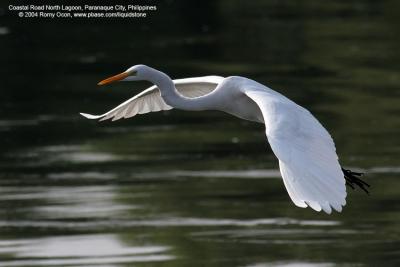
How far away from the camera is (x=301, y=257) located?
1548 centimetres

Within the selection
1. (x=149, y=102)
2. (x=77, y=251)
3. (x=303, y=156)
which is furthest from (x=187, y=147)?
(x=303, y=156)

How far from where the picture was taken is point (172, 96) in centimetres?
1141

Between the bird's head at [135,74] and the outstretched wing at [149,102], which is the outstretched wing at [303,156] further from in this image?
the outstretched wing at [149,102]

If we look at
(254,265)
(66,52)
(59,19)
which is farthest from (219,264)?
(59,19)

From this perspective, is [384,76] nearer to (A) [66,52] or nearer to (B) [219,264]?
(A) [66,52]

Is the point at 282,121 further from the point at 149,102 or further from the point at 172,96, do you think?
the point at 149,102

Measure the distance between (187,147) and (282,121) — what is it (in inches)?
461

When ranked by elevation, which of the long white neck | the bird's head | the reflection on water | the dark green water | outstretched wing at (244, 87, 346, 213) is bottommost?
the reflection on water

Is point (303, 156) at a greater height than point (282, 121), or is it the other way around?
point (282, 121)

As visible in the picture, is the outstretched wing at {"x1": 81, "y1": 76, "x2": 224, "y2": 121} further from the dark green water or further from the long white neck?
the dark green water

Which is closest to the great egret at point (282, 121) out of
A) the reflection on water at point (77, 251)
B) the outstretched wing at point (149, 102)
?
the outstretched wing at point (149, 102)

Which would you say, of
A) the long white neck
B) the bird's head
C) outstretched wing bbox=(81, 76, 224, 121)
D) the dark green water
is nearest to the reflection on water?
the dark green water

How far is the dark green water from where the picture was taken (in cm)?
1612

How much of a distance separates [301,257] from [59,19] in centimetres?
2180
